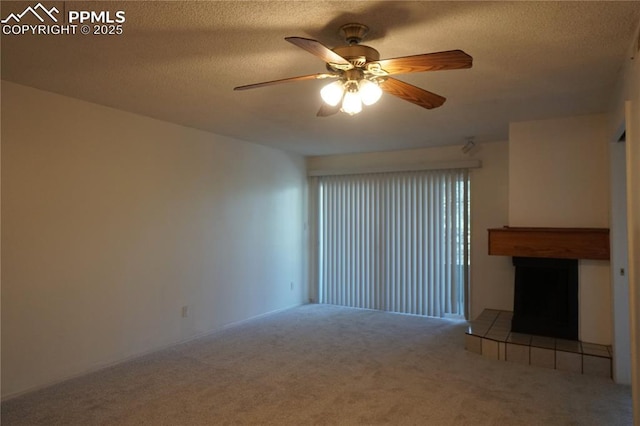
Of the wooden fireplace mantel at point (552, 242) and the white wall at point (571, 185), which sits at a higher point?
the white wall at point (571, 185)

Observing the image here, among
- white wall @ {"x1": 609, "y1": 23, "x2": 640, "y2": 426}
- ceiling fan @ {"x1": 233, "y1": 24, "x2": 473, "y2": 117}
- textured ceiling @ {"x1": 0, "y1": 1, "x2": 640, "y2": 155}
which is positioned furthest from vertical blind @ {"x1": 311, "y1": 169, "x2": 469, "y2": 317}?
ceiling fan @ {"x1": 233, "y1": 24, "x2": 473, "y2": 117}

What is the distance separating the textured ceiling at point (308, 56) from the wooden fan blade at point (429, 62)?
0.81ft

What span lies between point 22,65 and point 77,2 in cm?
109

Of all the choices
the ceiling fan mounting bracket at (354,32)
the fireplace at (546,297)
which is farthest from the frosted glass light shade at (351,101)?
the fireplace at (546,297)

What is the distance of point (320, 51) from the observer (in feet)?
5.96

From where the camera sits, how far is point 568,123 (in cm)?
395

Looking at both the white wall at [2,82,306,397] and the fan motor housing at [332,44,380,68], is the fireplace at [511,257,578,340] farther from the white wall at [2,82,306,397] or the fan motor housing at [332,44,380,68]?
the white wall at [2,82,306,397]

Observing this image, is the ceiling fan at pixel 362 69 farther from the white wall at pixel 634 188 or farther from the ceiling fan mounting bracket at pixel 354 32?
the white wall at pixel 634 188

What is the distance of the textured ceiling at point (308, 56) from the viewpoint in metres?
1.98

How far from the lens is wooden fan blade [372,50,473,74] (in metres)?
1.79

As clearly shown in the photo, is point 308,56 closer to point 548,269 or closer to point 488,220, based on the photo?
point 548,269

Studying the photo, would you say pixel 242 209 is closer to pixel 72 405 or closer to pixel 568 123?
pixel 72 405

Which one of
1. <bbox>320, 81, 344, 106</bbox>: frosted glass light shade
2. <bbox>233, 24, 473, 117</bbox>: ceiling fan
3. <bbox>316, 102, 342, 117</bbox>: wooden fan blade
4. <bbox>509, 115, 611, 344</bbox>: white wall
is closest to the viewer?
<bbox>233, 24, 473, 117</bbox>: ceiling fan

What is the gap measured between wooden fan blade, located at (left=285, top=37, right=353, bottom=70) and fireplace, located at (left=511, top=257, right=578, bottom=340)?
10.0 feet
